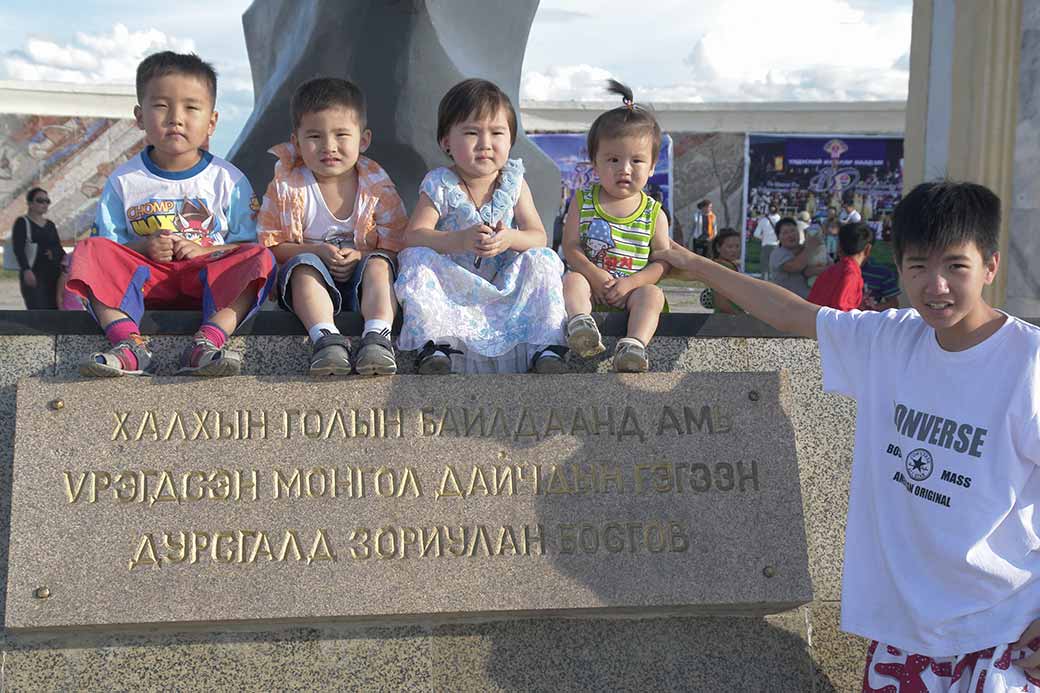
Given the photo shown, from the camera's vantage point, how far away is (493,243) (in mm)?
3201

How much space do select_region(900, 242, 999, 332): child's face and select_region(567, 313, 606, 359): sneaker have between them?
3.03 ft

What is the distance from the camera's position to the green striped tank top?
11.6 ft

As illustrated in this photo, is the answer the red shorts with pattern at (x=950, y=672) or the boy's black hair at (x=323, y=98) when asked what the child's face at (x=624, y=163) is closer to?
the boy's black hair at (x=323, y=98)

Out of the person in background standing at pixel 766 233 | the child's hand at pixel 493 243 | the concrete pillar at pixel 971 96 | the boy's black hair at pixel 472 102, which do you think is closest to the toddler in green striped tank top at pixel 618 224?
the child's hand at pixel 493 243

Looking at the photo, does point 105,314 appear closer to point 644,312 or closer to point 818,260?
point 644,312

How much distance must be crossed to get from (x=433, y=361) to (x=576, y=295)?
50 cm

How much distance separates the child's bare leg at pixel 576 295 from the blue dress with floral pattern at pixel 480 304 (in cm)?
3

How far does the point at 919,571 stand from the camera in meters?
2.44

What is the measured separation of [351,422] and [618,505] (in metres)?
0.78

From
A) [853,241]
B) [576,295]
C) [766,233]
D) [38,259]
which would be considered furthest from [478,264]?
[766,233]

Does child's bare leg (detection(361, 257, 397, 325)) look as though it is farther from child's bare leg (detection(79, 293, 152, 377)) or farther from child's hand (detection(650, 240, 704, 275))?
child's hand (detection(650, 240, 704, 275))

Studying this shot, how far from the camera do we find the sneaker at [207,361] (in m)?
2.91

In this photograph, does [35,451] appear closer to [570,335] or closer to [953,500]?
[570,335]

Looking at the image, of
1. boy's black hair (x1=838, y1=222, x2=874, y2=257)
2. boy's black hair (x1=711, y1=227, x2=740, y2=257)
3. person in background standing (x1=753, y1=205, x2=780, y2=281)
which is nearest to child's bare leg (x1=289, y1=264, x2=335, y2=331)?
boy's black hair (x1=838, y1=222, x2=874, y2=257)
